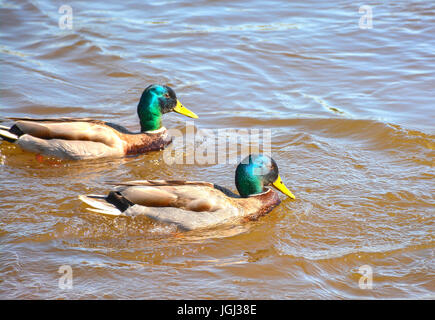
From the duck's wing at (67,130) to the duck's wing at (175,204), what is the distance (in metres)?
1.99

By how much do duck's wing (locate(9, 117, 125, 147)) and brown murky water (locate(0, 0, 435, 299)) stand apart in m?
0.31

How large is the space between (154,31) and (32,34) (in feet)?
7.50

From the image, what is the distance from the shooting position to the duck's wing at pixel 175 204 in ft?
19.9

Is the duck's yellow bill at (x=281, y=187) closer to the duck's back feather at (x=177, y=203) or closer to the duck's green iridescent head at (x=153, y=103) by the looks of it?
the duck's back feather at (x=177, y=203)

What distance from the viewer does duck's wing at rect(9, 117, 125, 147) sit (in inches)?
313

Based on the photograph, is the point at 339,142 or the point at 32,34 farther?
the point at 32,34

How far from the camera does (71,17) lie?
13211 millimetres

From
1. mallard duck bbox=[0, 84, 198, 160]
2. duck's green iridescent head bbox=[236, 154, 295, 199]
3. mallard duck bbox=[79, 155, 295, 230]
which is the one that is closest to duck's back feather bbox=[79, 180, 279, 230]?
mallard duck bbox=[79, 155, 295, 230]

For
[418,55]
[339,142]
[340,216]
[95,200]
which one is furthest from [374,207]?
[418,55]

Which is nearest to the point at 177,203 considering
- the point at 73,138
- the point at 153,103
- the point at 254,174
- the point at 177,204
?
the point at 177,204

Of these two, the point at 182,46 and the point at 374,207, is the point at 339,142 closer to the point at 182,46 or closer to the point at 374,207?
the point at 374,207

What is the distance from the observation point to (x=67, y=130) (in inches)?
313

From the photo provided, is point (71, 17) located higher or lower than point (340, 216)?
higher

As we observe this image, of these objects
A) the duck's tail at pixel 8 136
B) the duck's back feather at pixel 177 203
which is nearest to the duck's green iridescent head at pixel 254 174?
the duck's back feather at pixel 177 203
